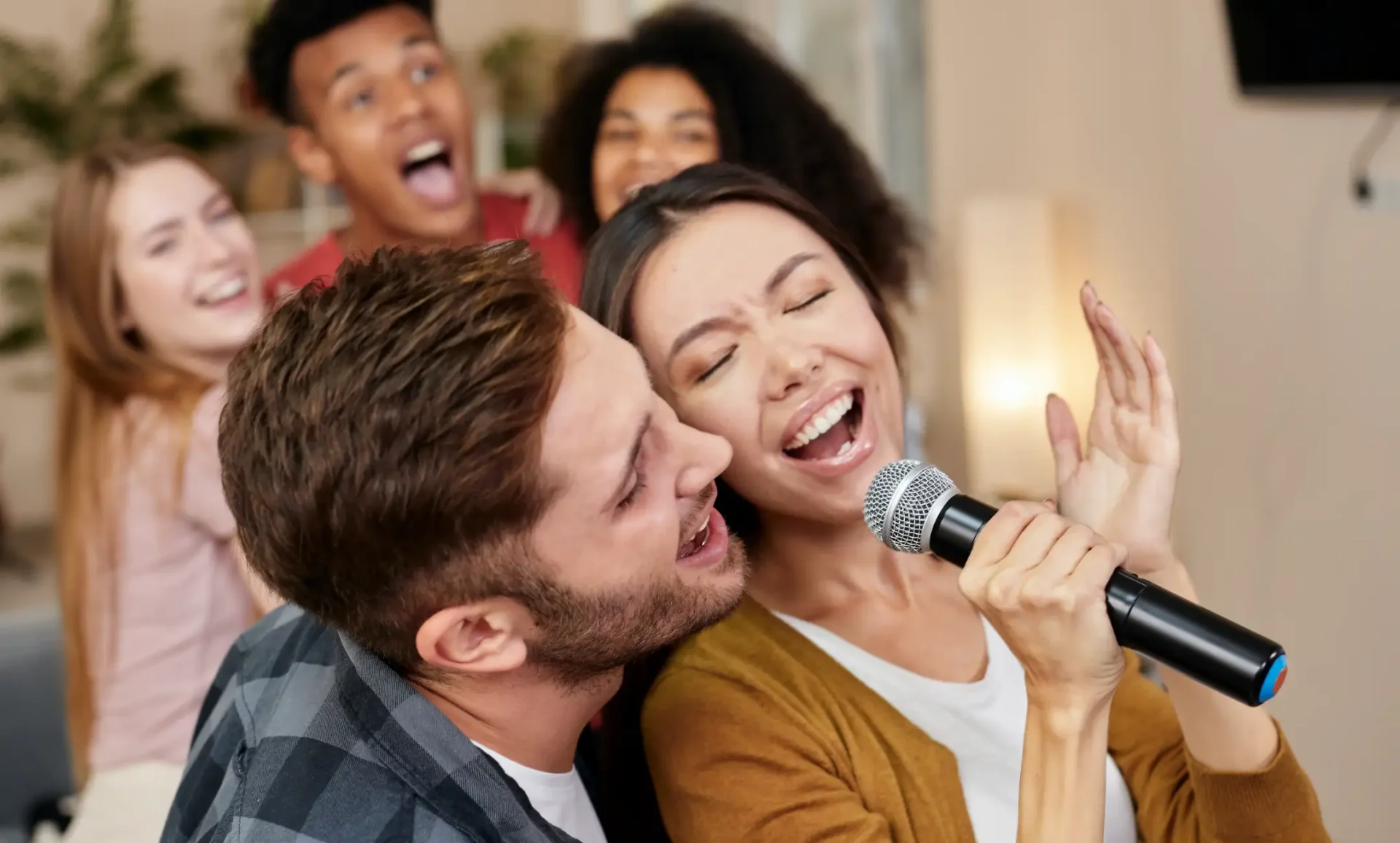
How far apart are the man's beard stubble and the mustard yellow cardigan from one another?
10 centimetres

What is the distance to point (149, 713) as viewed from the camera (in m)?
1.82

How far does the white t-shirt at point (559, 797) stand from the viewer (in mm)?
1011

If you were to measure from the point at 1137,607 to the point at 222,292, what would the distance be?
1.49 metres

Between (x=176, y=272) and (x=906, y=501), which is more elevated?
(x=176, y=272)

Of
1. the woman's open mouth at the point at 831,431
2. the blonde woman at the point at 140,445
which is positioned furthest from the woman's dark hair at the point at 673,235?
the blonde woman at the point at 140,445

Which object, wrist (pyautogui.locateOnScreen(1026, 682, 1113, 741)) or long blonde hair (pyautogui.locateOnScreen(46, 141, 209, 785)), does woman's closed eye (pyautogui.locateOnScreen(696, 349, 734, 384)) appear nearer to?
wrist (pyautogui.locateOnScreen(1026, 682, 1113, 741))

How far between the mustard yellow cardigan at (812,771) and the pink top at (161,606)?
0.97 metres

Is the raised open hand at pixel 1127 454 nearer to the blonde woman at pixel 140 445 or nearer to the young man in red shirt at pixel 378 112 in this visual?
the young man in red shirt at pixel 378 112

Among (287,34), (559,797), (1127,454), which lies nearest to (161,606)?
(287,34)

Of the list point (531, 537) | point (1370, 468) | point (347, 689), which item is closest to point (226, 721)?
point (347, 689)

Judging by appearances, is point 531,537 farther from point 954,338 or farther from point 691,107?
point 954,338

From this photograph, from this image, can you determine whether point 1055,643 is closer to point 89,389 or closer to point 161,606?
point 161,606

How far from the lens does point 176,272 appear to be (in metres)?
1.82

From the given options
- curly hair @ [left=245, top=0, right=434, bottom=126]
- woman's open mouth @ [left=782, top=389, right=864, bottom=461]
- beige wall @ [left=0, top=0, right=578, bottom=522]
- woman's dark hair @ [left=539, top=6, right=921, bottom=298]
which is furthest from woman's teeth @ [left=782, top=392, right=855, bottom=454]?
beige wall @ [left=0, top=0, right=578, bottom=522]
